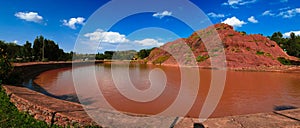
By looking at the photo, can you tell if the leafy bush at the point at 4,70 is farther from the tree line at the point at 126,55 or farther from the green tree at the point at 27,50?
the tree line at the point at 126,55

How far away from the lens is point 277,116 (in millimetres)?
3129

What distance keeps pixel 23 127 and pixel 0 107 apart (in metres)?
1.63

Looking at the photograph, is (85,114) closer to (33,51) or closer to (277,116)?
(277,116)

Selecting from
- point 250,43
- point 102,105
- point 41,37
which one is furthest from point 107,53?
point 102,105

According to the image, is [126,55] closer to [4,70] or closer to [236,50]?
[236,50]

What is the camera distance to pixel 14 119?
395cm

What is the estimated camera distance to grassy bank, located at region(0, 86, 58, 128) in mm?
3600

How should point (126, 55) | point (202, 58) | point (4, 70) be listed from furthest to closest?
point (126, 55) → point (202, 58) → point (4, 70)

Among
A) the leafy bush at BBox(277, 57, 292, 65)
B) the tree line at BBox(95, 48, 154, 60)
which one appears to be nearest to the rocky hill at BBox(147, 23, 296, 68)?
the leafy bush at BBox(277, 57, 292, 65)

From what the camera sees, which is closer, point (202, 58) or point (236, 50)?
point (236, 50)

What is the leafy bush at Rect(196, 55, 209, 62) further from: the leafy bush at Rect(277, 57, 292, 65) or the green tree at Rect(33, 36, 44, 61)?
the green tree at Rect(33, 36, 44, 61)

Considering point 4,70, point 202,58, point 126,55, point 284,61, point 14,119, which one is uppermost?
point 126,55

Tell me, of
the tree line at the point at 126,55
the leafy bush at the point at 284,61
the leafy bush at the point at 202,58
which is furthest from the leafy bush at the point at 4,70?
the tree line at the point at 126,55

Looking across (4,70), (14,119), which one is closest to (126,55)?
(4,70)
